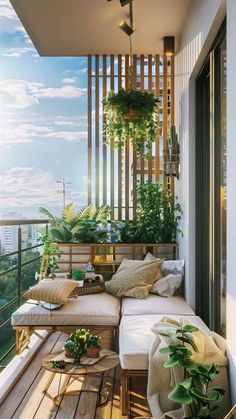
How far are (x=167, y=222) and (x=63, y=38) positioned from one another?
2338mm

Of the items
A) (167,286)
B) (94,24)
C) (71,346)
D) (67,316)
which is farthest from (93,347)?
(94,24)

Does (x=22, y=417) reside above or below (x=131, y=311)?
below

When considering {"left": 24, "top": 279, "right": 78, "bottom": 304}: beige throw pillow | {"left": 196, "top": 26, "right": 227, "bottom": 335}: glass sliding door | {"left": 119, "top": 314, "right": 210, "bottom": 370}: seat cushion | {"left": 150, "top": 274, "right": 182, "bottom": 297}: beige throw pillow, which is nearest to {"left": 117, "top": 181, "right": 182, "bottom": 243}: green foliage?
{"left": 150, "top": 274, "right": 182, "bottom": 297}: beige throw pillow

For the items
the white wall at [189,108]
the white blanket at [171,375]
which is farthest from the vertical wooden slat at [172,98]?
the white blanket at [171,375]

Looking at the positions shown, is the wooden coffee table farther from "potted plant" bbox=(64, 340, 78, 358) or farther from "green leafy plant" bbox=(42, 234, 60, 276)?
"green leafy plant" bbox=(42, 234, 60, 276)

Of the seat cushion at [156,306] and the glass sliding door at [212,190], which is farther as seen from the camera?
the seat cushion at [156,306]

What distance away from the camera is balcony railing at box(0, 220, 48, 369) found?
320 centimetres

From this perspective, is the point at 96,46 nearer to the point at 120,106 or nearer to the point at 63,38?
the point at 63,38

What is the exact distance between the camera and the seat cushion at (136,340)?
2246 mm

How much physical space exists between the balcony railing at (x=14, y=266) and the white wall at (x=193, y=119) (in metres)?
1.53

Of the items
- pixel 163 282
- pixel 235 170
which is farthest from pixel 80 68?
pixel 235 170

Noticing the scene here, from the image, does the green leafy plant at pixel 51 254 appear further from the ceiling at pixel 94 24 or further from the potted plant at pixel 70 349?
the ceiling at pixel 94 24

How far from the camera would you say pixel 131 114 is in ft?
12.7

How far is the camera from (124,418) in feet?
7.53
